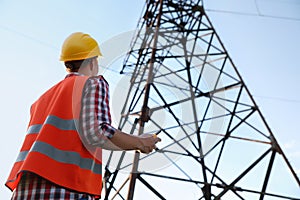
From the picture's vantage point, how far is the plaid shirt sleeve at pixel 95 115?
129 centimetres

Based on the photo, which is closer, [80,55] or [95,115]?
[95,115]

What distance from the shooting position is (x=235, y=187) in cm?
486

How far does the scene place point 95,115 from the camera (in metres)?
1.31

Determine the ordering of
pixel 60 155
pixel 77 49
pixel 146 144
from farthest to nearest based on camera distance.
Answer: pixel 77 49 → pixel 146 144 → pixel 60 155

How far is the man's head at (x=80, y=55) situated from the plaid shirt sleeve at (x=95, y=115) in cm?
21

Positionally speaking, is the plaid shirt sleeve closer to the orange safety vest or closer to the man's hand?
the orange safety vest

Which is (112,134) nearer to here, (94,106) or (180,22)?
(94,106)

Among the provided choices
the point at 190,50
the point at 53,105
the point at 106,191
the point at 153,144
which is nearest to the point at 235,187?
the point at 106,191

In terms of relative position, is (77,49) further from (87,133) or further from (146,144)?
(146,144)

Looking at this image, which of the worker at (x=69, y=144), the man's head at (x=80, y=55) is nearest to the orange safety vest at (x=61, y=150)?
the worker at (x=69, y=144)

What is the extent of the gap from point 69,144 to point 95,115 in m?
0.17

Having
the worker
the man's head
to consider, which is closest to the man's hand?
the worker

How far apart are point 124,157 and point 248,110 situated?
281cm

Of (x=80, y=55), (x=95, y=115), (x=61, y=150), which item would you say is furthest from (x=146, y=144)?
(x=80, y=55)
